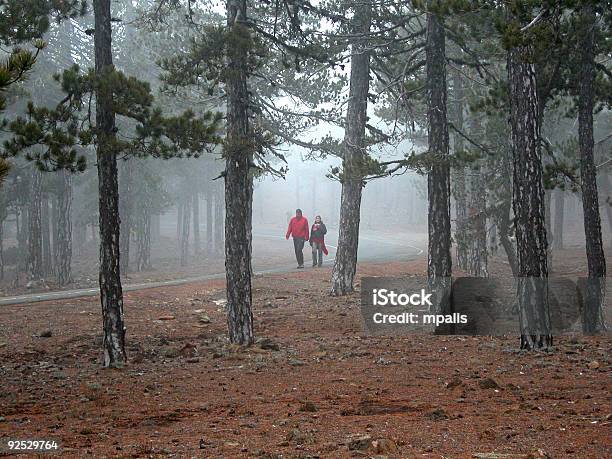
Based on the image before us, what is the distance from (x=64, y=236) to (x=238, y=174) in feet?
54.7

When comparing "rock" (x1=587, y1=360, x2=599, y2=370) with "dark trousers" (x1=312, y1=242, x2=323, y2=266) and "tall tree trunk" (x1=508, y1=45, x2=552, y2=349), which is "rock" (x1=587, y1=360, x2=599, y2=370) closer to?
"tall tree trunk" (x1=508, y1=45, x2=552, y2=349)

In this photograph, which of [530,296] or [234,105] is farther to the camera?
[234,105]

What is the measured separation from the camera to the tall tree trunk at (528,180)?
10.3 metres

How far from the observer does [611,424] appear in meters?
6.14

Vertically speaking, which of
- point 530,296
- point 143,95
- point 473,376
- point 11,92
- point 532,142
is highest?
point 11,92

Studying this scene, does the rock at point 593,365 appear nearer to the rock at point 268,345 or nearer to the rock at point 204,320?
the rock at point 268,345

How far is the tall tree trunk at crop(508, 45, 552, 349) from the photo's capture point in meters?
10.3

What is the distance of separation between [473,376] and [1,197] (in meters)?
27.0

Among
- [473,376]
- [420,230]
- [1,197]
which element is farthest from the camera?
[420,230]

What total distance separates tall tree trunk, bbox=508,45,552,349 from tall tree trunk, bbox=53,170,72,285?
19025mm

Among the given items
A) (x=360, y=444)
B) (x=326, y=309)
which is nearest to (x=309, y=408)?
(x=360, y=444)

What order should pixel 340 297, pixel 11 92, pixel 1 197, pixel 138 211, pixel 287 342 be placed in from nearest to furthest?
pixel 287 342, pixel 11 92, pixel 340 297, pixel 1 197, pixel 138 211

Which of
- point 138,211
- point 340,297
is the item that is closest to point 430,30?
point 340,297

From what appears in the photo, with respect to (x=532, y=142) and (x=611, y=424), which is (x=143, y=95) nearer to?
(x=532, y=142)
